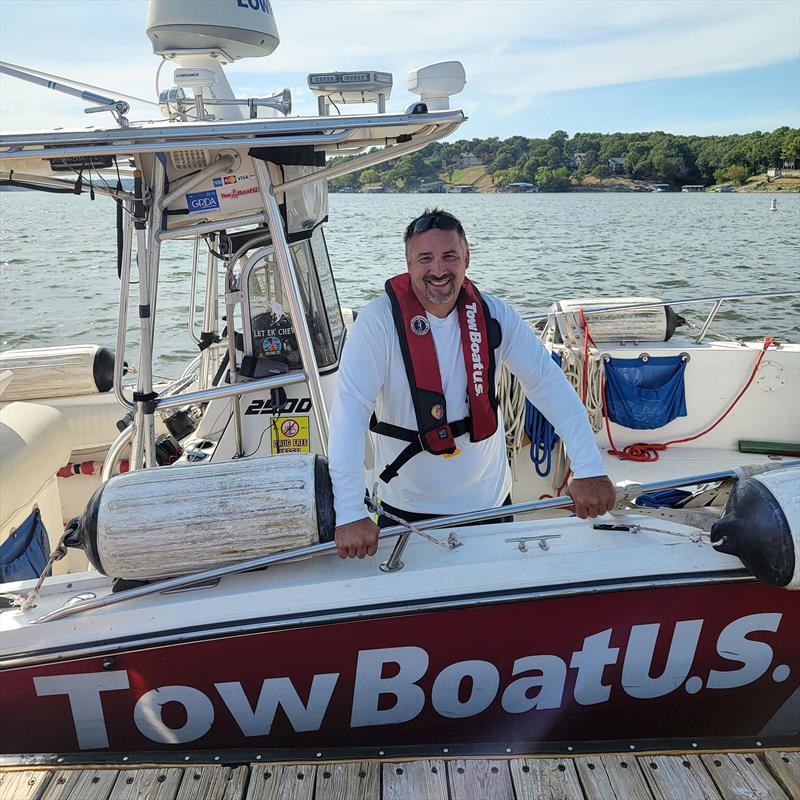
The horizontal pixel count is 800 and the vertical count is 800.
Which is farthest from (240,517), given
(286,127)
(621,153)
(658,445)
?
(621,153)

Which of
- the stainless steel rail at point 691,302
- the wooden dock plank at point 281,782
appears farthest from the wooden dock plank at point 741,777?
the stainless steel rail at point 691,302

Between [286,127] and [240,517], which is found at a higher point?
[286,127]

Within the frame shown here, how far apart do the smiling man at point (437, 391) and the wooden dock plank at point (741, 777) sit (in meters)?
0.82

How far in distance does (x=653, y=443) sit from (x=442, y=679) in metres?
3.00

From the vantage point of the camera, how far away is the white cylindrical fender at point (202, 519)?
2.17 m

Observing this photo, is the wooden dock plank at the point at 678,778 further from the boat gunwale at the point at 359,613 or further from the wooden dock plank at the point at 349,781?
the wooden dock plank at the point at 349,781

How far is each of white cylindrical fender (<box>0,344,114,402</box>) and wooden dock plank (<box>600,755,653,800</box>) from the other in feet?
12.6

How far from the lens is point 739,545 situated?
2.20 meters

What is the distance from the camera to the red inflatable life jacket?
2291 mm

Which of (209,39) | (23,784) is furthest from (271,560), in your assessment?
(209,39)

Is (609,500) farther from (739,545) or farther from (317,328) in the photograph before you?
(317,328)

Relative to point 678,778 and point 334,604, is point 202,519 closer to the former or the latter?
point 334,604

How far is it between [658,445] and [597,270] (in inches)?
525

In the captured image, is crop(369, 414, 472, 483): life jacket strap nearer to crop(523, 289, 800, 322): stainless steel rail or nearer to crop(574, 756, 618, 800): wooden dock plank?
crop(574, 756, 618, 800): wooden dock plank
